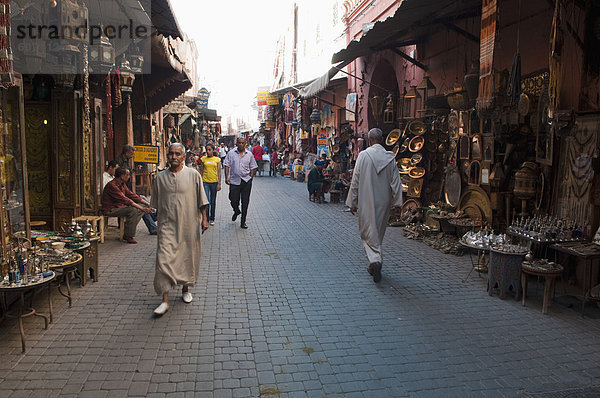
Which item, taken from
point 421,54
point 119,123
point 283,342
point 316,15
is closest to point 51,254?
point 283,342

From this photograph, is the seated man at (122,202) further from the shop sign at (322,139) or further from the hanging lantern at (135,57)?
the shop sign at (322,139)

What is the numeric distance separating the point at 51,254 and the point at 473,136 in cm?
680

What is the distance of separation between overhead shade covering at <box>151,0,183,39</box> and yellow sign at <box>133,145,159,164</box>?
3051 mm

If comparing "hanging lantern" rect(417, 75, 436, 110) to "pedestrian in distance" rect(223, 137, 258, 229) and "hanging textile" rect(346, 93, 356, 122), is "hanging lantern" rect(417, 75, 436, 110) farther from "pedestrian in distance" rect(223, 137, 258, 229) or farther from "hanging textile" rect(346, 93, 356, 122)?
"hanging textile" rect(346, 93, 356, 122)

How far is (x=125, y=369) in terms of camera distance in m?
3.56

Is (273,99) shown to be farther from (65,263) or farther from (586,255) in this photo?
(586,255)

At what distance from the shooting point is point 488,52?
20.6 feet

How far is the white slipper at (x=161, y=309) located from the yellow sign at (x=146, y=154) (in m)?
6.81

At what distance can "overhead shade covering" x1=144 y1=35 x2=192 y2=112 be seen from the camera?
947 cm

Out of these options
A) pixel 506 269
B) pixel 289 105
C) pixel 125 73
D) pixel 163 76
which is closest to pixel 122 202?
pixel 125 73

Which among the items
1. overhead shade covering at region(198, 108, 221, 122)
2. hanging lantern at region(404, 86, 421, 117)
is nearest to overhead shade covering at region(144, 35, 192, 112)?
hanging lantern at region(404, 86, 421, 117)

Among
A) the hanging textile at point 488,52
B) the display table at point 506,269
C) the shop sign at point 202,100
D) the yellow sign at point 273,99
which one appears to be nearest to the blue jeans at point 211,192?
the hanging textile at point 488,52

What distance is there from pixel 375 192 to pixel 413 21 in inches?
169

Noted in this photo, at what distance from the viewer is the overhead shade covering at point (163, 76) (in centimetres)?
947
